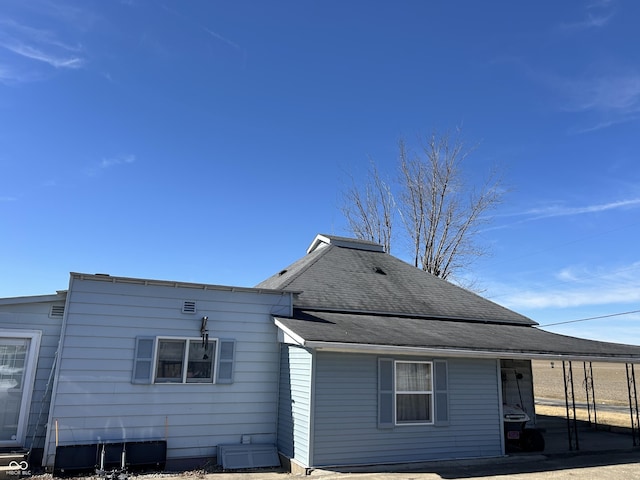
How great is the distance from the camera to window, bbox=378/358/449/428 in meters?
8.40

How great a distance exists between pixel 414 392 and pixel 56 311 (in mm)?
7233

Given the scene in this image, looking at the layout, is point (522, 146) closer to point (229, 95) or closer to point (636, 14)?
point (636, 14)

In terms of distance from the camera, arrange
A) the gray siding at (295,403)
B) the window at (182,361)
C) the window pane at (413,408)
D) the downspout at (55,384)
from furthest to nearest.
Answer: the window pane at (413,408) < the window at (182,361) < the gray siding at (295,403) < the downspout at (55,384)

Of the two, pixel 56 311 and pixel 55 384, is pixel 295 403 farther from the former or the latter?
pixel 56 311

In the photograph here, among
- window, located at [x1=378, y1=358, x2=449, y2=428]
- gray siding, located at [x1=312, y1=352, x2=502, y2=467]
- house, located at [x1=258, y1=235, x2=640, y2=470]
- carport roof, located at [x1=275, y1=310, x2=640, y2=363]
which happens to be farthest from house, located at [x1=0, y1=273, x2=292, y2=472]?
window, located at [x1=378, y1=358, x2=449, y2=428]

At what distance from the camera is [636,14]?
10625mm

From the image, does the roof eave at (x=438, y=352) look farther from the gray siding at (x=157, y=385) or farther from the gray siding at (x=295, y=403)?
the gray siding at (x=157, y=385)

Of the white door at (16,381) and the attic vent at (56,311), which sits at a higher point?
the attic vent at (56,311)

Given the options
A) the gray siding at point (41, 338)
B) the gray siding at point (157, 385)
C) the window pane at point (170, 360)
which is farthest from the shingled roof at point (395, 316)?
the gray siding at point (41, 338)

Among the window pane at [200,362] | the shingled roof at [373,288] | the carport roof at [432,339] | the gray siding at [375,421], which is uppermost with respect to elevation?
the shingled roof at [373,288]

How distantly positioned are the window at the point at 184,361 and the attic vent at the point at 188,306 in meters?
0.59

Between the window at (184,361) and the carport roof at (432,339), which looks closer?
the carport roof at (432,339)

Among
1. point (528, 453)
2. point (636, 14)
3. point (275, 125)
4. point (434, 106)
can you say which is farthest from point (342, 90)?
point (528, 453)

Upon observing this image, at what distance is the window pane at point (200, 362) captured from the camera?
845 centimetres
